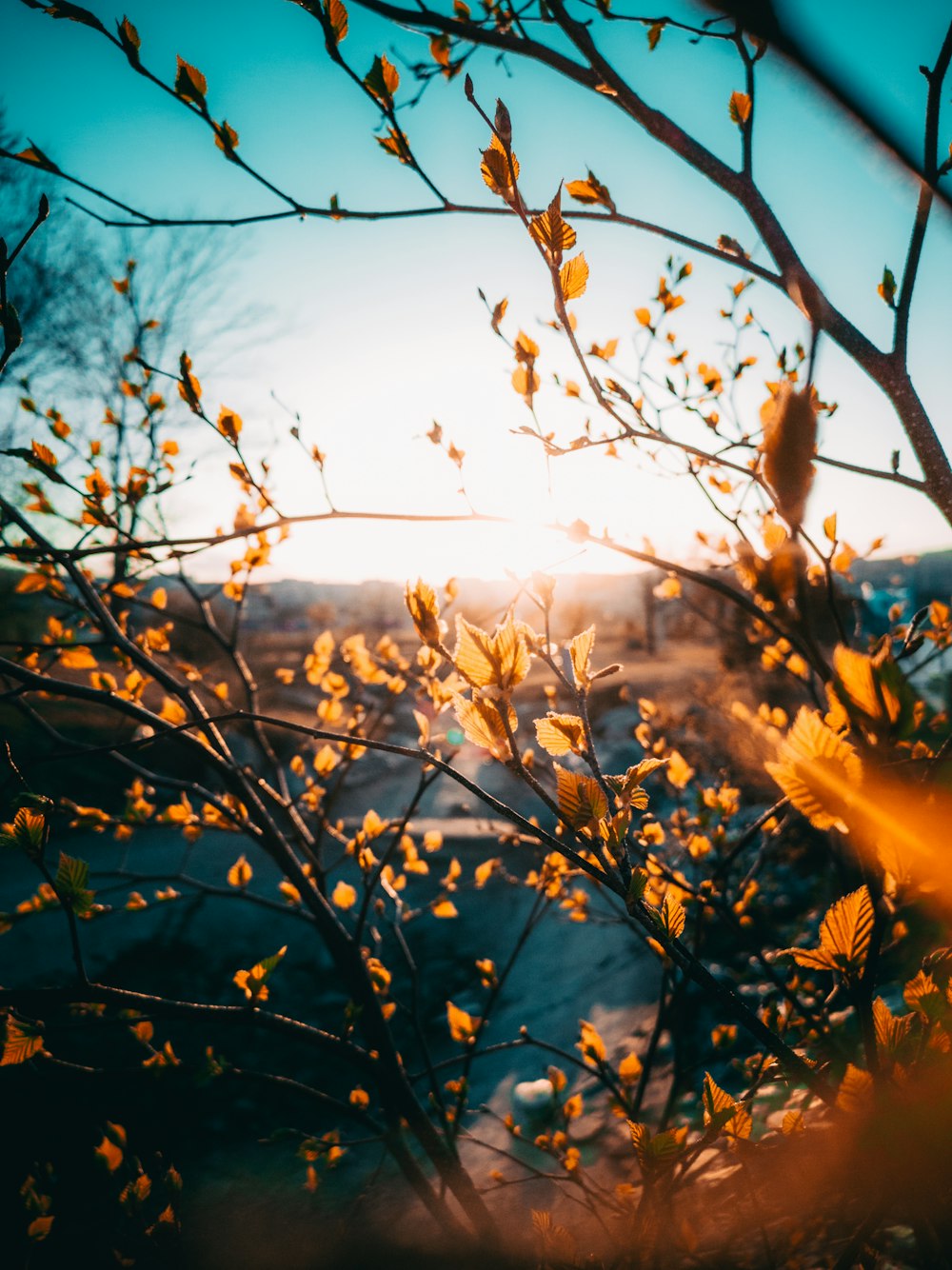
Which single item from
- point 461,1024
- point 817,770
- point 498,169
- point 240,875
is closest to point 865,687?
point 817,770

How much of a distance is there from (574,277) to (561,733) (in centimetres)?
65

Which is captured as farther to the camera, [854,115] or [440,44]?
[440,44]

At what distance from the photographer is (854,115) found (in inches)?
11.3

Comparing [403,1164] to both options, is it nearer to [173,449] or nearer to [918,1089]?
[918,1089]

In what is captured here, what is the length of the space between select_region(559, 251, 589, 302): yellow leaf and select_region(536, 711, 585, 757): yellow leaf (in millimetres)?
595

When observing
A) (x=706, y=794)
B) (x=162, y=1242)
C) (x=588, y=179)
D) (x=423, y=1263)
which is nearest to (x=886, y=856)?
(x=588, y=179)

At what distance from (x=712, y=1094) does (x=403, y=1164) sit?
4.81ft

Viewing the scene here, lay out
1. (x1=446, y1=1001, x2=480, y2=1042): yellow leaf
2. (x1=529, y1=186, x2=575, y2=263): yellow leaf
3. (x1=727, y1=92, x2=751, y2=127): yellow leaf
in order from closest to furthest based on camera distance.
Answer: (x1=529, y1=186, x2=575, y2=263): yellow leaf
(x1=727, y1=92, x2=751, y2=127): yellow leaf
(x1=446, y1=1001, x2=480, y2=1042): yellow leaf

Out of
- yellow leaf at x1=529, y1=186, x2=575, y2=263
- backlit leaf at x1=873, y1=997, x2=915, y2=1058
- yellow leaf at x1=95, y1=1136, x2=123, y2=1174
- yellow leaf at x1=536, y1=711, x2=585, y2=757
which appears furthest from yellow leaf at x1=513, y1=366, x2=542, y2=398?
yellow leaf at x1=95, y1=1136, x2=123, y2=1174

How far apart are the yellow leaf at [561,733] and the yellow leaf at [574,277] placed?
1.95 ft

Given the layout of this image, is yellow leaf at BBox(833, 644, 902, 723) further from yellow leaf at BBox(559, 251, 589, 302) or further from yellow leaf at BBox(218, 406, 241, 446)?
yellow leaf at BBox(218, 406, 241, 446)

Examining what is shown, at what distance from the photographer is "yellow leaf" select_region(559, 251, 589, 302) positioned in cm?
88

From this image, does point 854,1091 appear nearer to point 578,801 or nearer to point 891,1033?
point 891,1033

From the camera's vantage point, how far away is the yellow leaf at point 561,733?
809mm
